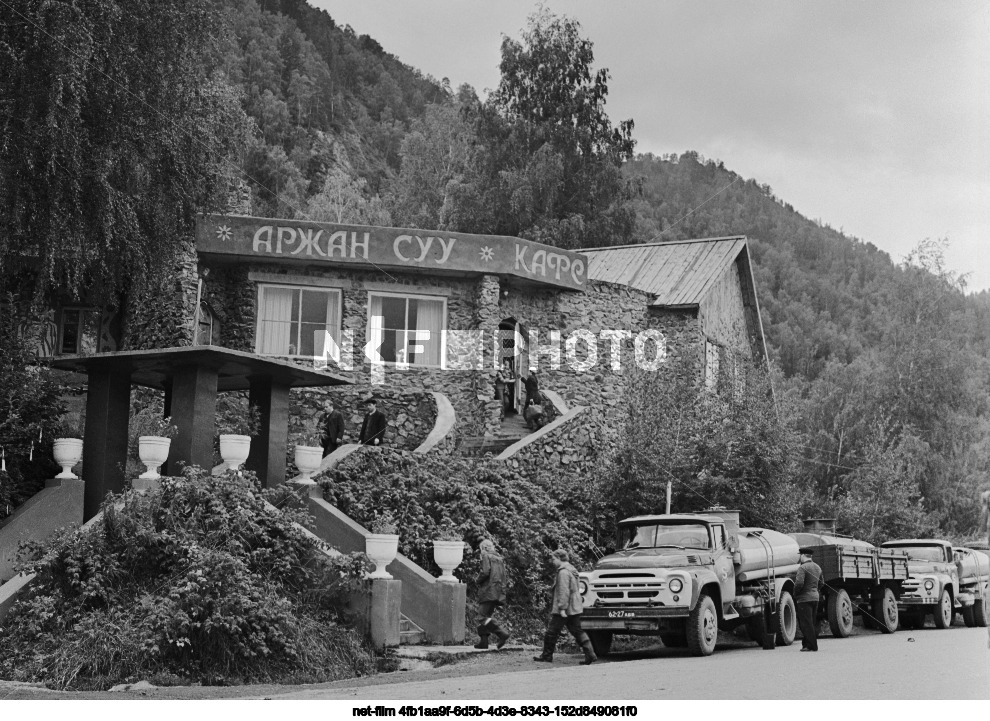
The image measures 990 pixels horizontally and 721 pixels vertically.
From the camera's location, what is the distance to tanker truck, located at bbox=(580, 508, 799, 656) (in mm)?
A: 13391

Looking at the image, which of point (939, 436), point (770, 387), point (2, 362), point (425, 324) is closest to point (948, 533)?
point (939, 436)

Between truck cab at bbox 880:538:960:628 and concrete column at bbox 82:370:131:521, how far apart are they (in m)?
13.1

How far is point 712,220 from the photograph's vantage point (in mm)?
38781

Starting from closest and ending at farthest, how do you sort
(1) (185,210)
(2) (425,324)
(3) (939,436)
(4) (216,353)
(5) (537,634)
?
(4) (216,353), (5) (537,634), (1) (185,210), (2) (425,324), (3) (939,436)

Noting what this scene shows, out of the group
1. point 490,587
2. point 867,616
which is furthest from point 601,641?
point 867,616

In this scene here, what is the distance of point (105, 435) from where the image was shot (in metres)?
15.3

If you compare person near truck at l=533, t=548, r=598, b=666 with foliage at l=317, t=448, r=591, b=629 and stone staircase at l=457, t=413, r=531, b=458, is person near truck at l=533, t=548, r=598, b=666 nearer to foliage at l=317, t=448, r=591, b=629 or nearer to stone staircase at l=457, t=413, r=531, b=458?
foliage at l=317, t=448, r=591, b=629

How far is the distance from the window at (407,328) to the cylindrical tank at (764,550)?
10.5 meters

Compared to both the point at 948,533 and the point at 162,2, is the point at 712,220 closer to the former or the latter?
the point at 948,533

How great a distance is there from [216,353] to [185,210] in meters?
7.12

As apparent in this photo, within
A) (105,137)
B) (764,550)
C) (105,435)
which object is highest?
(105,137)

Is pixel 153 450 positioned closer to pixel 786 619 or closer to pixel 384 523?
pixel 384 523

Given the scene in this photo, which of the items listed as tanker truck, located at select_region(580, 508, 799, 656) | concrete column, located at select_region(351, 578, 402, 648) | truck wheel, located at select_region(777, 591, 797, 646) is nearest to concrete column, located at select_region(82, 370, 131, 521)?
concrete column, located at select_region(351, 578, 402, 648)

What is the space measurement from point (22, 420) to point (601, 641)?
923 cm
